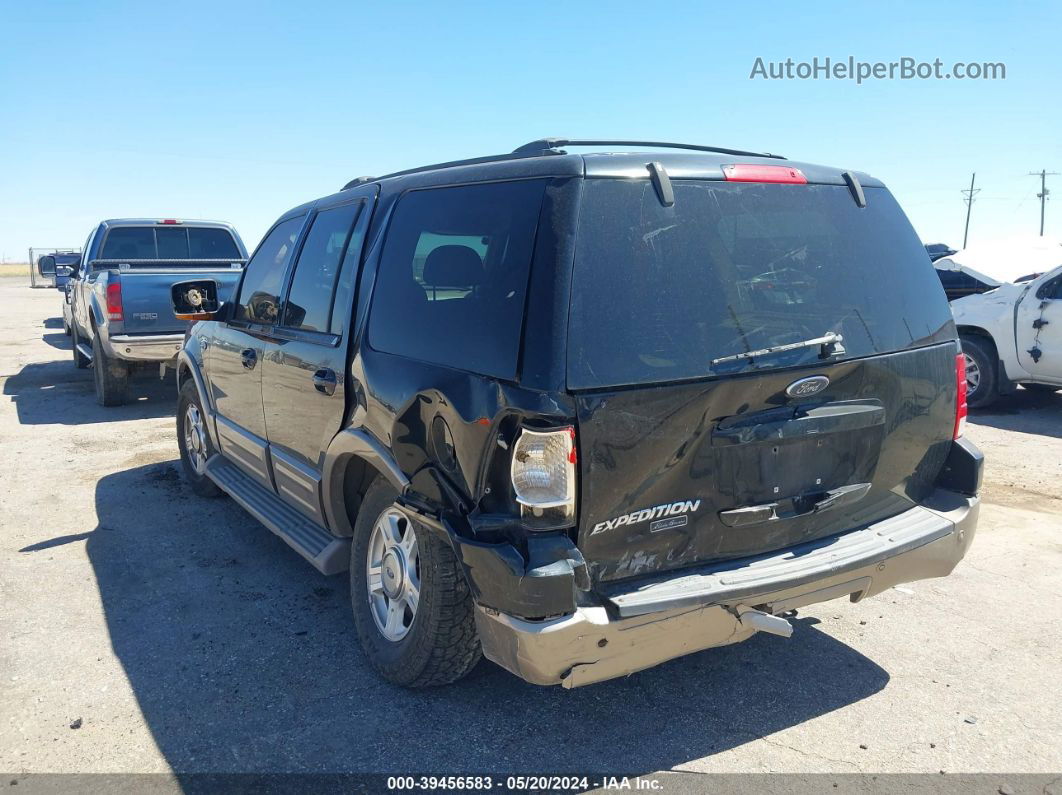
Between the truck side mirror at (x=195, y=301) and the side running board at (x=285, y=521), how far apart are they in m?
0.95

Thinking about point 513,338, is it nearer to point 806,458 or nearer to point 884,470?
point 806,458

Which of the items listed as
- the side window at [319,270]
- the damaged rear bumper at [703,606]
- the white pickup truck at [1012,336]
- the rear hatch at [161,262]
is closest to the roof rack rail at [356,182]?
the side window at [319,270]

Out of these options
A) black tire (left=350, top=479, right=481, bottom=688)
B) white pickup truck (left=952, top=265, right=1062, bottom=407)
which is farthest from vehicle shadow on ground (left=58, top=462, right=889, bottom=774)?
white pickup truck (left=952, top=265, right=1062, bottom=407)

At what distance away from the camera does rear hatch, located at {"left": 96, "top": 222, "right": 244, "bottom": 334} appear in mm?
9016

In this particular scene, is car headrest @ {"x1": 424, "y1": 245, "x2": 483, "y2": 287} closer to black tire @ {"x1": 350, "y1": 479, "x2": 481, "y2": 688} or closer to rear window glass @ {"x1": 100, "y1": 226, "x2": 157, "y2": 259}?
black tire @ {"x1": 350, "y1": 479, "x2": 481, "y2": 688}

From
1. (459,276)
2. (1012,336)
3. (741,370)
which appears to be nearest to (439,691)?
(459,276)

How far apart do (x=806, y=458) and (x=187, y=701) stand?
8.56 ft

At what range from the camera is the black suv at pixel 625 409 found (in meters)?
2.60

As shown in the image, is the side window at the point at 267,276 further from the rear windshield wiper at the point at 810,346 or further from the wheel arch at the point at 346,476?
the rear windshield wiper at the point at 810,346

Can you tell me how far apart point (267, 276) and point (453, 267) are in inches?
81.6

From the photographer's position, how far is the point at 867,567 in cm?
305

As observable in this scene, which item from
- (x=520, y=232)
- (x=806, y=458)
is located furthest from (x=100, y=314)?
(x=806, y=458)

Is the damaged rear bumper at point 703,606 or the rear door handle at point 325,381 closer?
the damaged rear bumper at point 703,606

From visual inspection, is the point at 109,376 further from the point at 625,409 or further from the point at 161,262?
the point at 625,409
